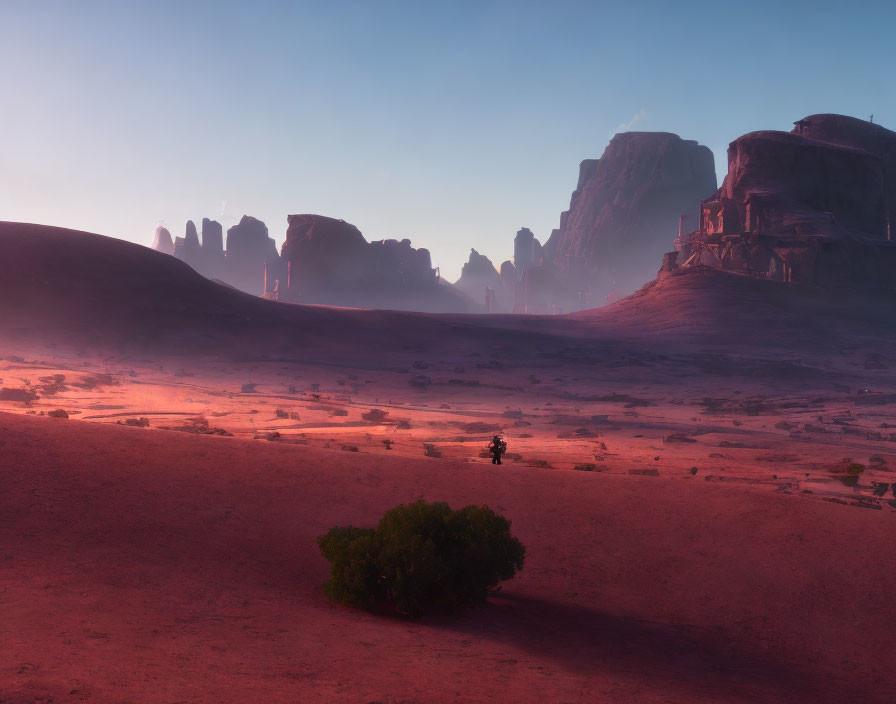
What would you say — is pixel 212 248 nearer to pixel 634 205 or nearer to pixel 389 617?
pixel 634 205

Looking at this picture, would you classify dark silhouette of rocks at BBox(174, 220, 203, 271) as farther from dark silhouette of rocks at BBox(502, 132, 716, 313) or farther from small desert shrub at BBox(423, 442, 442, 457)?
small desert shrub at BBox(423, 442, 442, 457)

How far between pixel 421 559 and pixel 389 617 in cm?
72

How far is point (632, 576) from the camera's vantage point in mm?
8508

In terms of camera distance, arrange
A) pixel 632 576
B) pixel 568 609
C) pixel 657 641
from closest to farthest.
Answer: pixel 657 641
pixel 568 609
pixel 632 576

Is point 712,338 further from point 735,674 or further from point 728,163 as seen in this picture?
point 735,674

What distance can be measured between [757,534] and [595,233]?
165 metres

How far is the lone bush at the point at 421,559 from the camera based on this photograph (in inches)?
281

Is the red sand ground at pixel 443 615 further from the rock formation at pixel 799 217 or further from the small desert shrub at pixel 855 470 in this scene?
the rock formation at pixel 799 217

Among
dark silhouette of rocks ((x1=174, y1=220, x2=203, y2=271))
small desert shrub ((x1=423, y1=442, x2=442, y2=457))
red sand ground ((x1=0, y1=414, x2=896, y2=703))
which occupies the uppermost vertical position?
dark silhouette of rocks ((x1=174, y1=220, x2=203, y2=271))

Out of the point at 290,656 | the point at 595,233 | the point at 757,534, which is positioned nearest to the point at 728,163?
the point at 757,534

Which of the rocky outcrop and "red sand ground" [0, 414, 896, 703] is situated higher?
the rocky outcrop

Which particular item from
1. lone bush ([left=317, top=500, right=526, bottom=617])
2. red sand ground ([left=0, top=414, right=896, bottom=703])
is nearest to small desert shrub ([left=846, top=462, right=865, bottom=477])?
red sand ground ([left=0, top=414, right=896, bottom=703])

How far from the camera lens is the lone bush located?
7.14 m

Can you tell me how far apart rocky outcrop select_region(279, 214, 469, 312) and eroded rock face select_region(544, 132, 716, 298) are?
149 ft
